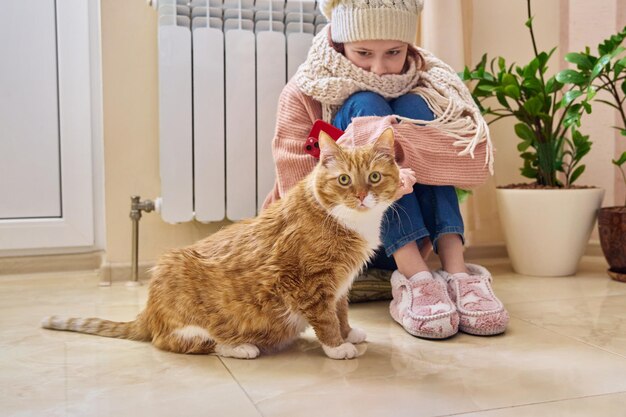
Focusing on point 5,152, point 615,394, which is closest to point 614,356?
point 615,394

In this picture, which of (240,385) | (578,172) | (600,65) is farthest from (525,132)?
(240,385)

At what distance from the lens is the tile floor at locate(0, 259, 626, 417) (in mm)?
1031

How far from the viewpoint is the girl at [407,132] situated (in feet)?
4.85

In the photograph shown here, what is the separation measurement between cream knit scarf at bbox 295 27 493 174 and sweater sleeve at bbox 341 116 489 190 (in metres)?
0.02

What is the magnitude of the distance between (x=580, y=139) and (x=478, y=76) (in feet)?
1.33

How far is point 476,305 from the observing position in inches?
57.5

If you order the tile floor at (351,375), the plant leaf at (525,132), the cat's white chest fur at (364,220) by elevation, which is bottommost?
the tile floor at (351,375)

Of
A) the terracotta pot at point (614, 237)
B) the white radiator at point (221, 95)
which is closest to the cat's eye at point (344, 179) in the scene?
the white radiator at point (221, 95)

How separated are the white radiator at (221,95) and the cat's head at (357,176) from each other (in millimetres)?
837

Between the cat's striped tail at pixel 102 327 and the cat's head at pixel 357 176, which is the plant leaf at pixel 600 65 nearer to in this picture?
the cat's head at pixel 357 176

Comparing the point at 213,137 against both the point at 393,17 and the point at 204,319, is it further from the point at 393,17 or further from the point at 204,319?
the point at 204,319

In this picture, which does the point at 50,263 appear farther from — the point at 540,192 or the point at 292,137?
the point at 540,192

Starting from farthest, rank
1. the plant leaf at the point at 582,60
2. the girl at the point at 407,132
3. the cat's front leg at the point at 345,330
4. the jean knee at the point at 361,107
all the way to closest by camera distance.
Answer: the plant leaf at the point at 582,60
the jean knee at the point at 361,107
the girl at the point at 407,132
the cat's front leg at the point at 345,330

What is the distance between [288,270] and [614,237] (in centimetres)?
128
